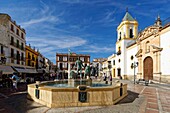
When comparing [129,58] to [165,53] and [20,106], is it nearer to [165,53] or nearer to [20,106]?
[165,53]

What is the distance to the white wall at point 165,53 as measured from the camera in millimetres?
19295

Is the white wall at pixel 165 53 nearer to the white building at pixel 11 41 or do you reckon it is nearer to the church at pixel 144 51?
the church at pixel 144 51

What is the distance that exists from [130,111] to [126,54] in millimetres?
28991

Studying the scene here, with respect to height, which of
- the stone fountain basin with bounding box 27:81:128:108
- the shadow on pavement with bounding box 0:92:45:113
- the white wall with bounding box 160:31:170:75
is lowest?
the shadow on pavement with bounding box 0:92:45:113

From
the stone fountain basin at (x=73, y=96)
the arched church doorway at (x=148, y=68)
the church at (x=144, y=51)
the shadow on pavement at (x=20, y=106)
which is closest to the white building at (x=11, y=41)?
the shadow on pavement at (x=20, y=106)

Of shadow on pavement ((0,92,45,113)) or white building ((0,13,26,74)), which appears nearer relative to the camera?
shadow on pavement ((0,92,45,113))

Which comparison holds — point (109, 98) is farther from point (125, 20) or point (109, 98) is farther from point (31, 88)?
point (125, 20)

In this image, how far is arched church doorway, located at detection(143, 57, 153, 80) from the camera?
2389 centimetres

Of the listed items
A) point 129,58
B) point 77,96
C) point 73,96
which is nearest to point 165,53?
point 129,58

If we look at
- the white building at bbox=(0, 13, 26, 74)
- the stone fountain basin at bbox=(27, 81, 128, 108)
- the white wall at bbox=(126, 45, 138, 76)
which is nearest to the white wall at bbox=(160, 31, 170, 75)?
the white wall at bbox=(126, 45, 138, 76)

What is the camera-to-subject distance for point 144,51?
1015 inches

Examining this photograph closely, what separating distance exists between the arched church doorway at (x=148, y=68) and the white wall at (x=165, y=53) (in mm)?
3428

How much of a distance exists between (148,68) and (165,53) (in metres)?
5.39

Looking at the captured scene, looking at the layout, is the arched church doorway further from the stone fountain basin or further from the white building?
the white building
